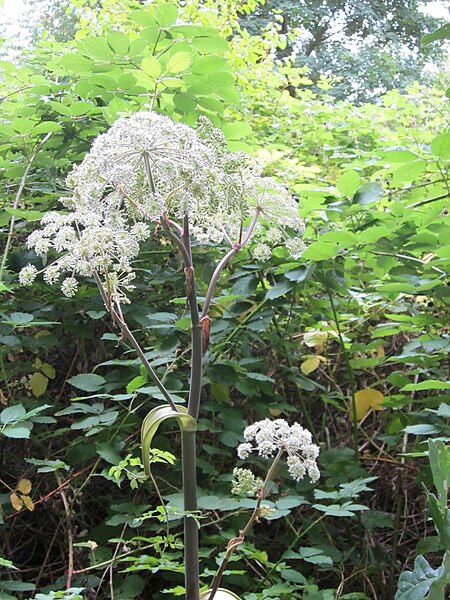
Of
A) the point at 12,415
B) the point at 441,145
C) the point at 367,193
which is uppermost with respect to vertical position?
the point at 441,145

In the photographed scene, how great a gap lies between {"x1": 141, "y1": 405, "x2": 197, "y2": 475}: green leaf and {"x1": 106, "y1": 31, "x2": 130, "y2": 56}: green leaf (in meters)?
0.57

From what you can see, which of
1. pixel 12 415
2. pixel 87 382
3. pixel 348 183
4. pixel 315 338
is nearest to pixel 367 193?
pixel 348 183

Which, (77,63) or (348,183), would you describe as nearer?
(77,63)

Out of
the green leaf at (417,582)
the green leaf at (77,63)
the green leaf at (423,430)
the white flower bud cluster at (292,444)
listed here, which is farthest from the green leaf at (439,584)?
the green leaf at (77,63)

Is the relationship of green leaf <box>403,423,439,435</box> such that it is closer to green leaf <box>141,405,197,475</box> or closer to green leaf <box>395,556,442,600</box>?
green leaf <box>395,556,442,600</box>

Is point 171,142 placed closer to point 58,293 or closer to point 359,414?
point 58,293

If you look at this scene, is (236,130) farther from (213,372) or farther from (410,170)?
(213,372)

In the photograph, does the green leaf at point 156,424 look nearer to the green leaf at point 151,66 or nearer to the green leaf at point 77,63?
the green leaf at point 151,66

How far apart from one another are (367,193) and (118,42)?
A: 51 cm

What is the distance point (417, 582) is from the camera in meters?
0.69

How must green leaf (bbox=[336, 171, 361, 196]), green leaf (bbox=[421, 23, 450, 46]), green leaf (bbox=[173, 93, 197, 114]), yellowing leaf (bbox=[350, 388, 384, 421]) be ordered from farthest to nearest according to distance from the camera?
yellowing leaf (bbox=[350, 388, 384, 421]) → green leaf (bbox=[336, 171, 361, 196]) → green leaf (bbox=[173, 93, 197, 114]) → green leaf (bbox=[421, 23, 450, 46])

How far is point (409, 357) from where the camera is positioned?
1.26 m

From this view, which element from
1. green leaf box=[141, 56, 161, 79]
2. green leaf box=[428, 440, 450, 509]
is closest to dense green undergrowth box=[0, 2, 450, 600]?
green leaf box=[141, 56, 161, 79]

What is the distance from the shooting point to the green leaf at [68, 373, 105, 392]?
119 cm
